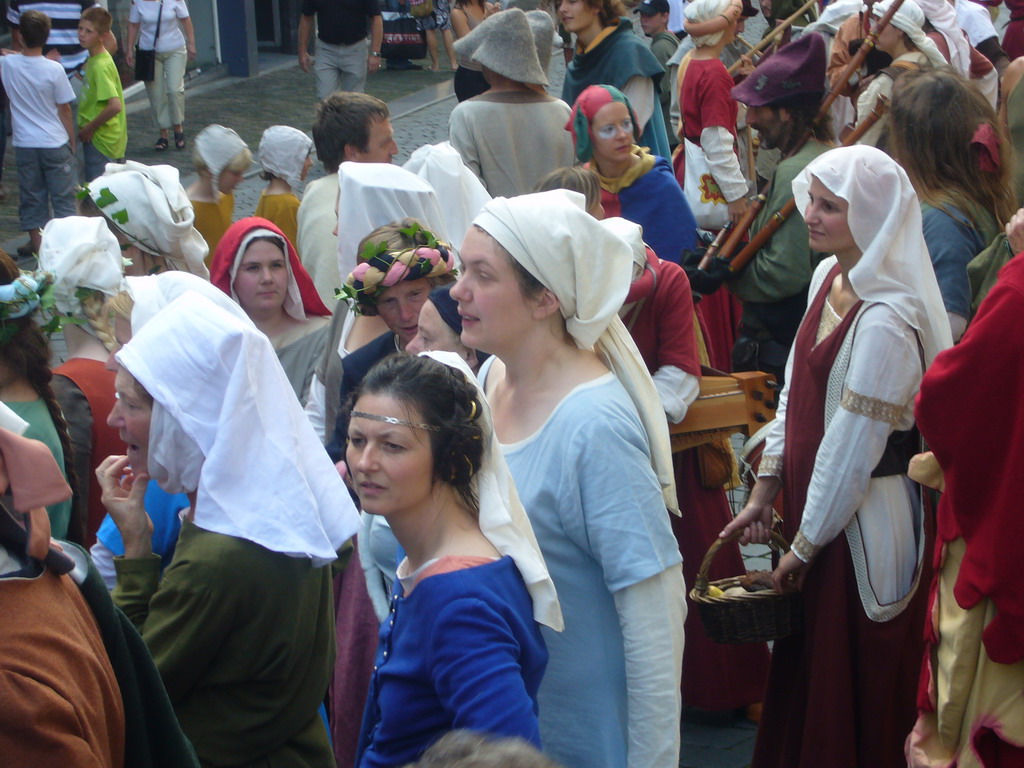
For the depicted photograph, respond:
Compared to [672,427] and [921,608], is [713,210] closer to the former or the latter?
[672,427]

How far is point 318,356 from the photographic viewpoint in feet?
14.6

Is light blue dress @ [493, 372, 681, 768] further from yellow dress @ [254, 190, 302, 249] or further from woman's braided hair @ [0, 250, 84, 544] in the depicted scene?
yellow dress @ [254, 190, 302, 249]

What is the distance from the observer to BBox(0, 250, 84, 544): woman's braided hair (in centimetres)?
336

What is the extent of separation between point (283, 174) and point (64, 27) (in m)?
6.36

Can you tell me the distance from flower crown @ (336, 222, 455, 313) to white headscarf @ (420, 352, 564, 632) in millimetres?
1321

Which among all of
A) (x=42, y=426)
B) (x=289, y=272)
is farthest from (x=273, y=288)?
(x=42, y=426)

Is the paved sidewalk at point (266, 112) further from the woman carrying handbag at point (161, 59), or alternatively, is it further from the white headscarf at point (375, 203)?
the white headscarf at point (375, 203)

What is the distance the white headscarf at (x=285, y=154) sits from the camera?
6234 mm

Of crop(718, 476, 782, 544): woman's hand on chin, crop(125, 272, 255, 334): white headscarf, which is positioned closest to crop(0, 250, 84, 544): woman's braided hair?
crop(125, 272, 255, 334): white headscarf

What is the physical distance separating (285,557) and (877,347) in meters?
1.64

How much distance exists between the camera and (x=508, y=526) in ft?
7.94

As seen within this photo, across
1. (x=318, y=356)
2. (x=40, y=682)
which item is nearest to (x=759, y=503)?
(x=318, y=356)

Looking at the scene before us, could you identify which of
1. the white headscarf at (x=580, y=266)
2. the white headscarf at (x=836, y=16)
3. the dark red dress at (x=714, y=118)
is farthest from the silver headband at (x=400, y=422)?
the white headscarf at (x=836, y=16)

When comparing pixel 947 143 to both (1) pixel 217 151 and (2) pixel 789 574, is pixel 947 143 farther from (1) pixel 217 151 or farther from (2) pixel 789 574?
(1) pixel 217 151
